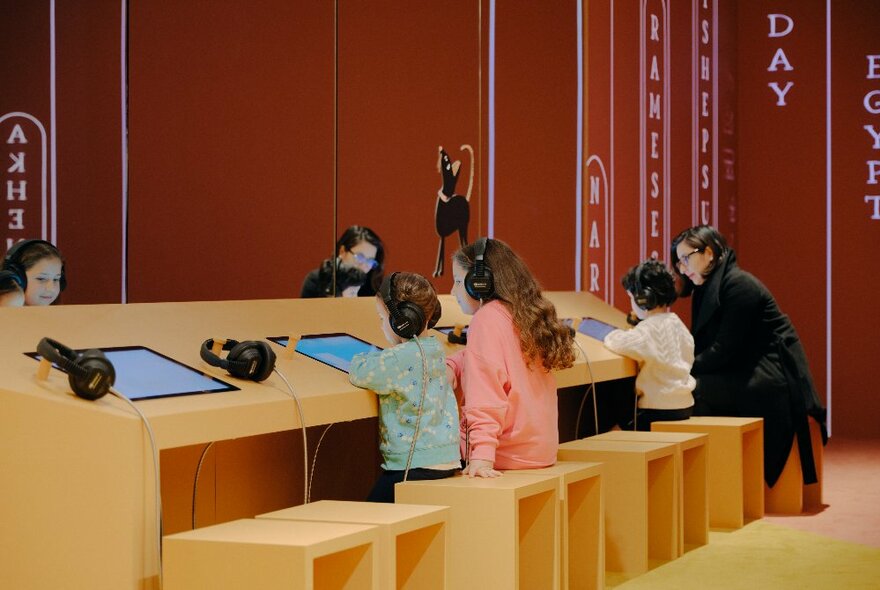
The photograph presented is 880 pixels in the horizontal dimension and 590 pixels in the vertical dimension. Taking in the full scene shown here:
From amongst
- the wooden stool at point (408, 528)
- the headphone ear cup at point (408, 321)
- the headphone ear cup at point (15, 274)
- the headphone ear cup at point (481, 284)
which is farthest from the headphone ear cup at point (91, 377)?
the headphone ear cup at point (481, 284)

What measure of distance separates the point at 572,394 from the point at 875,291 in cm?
375

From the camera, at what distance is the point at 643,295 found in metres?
5.57

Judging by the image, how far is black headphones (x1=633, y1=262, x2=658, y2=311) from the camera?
5.56 m

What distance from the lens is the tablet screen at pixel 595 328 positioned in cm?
574

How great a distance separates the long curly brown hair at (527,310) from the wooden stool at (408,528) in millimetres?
901

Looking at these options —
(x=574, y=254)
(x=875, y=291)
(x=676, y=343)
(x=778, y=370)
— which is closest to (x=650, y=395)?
(x=676, y=343)

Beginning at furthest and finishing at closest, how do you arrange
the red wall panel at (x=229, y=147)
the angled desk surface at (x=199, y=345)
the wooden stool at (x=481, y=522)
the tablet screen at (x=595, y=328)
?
the tablet screen at (x=595, y=328), the red wall panel at (x=229, y=147), the wooden stool at (x=481, y=522), the angled desk surface at (x=199, y=345)

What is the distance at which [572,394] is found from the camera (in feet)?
19.8

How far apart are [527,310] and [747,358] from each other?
248 centimetres

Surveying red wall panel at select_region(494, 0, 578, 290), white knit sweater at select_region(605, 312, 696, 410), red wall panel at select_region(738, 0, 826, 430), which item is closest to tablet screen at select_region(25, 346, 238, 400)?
white knit sweater at select_region(605, 312, 696, 410)

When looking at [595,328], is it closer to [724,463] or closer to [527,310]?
[724,463]

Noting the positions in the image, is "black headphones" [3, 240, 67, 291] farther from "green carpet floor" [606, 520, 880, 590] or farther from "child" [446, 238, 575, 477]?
"green carpet floor" [606, 520, 880, 590]

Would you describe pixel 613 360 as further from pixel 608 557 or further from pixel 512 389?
pixel 512 389

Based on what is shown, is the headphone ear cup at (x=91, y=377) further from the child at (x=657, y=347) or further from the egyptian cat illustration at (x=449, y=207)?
the child at (x=657, y=347)
